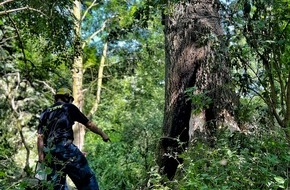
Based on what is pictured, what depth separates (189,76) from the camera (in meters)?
6.35

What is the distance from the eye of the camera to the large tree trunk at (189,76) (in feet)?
→ 19.0

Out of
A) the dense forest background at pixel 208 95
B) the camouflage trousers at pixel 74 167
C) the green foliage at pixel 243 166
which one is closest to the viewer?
the green foliage at pixel 243 166

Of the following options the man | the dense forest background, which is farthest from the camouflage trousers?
the dense forest background

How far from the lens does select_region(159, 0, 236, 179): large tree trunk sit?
5777mm

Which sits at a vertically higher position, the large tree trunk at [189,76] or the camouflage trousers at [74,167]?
the large tree trunk at [189,76]

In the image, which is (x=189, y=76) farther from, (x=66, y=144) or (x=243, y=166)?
(x=243, y=166)

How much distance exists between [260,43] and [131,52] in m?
15.4

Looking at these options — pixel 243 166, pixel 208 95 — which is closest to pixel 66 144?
pixel 208 95

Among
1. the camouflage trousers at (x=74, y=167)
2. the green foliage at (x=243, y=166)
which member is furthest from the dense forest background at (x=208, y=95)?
the camouflage trousers at (x=74, y=167)

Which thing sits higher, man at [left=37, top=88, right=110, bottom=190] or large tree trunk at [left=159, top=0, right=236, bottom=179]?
large tree trunk at [left=159, top=0, right=236, bottom=179]

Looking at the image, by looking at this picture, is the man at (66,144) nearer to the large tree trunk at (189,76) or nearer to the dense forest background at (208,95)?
the dense forest background at (208,95)

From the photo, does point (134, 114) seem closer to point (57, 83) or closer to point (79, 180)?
point (57, 83)

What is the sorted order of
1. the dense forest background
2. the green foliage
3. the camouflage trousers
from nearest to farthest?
1. the green foliage
2. the dense forest background
3. the camouflage trousers

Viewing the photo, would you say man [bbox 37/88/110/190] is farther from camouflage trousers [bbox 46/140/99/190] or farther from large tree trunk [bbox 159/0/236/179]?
large tree trunk [bbox 159/0/236/179]
